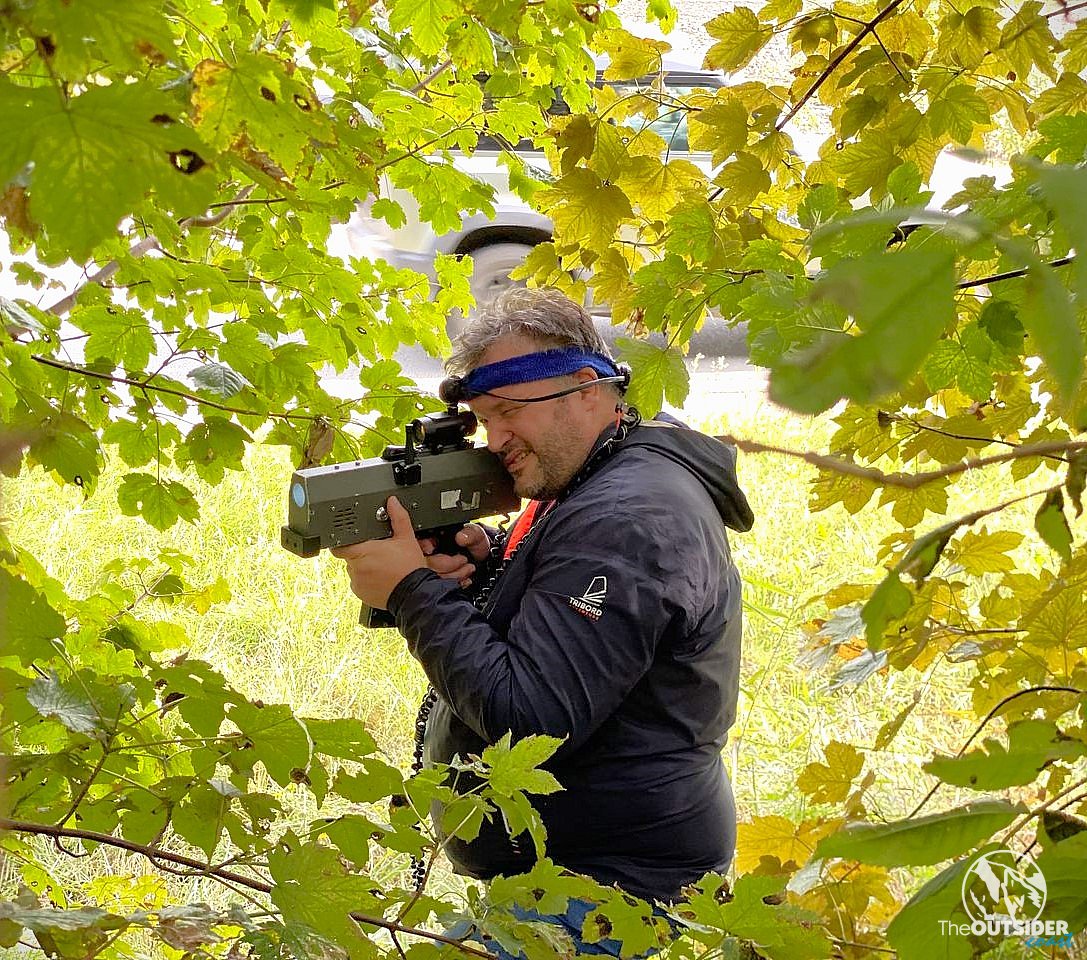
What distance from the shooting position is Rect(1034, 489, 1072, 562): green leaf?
476mm

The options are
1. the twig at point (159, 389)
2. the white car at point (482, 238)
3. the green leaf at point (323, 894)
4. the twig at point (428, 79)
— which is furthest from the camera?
the white car at point (482, 238)

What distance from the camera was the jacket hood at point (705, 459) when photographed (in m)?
1.83

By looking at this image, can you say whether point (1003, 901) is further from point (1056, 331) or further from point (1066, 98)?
point (1066, 98)

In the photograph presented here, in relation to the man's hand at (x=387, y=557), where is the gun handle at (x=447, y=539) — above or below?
above

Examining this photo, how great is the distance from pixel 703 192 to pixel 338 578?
242cm

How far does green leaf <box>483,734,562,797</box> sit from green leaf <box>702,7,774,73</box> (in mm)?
782

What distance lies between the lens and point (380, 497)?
5.16 feet

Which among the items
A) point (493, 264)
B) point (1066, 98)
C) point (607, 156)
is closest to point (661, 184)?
point (607, 156)

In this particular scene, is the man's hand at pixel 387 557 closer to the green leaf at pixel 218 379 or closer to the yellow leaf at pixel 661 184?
the green leaf at pixel 218 379

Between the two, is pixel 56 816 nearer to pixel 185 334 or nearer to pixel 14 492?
pixel 185 334

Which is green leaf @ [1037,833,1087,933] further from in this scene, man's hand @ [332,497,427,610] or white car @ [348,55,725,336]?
white car @ [348,55,725,336]

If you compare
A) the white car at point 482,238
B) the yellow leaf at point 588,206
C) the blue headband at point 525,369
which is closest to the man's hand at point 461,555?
the blue headband at point 525,369

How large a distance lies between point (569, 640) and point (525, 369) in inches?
20.0

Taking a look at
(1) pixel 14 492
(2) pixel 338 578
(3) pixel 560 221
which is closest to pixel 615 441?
(3) pixel 560 221
